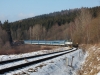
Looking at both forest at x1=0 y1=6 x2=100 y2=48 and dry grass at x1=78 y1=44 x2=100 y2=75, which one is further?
forest at x1=0 y1=6 x2=100 y2=48

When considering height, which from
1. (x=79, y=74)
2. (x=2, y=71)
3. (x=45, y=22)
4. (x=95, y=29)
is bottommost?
(x=79, y=74)

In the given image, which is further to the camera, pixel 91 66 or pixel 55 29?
pixel 55 29

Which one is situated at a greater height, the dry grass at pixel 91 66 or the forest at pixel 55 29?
the forest at pixel 55 29

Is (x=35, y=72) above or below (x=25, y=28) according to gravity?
below

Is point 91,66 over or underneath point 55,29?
underneath

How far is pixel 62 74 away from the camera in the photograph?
57.0 ft

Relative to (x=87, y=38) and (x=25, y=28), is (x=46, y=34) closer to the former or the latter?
(x=25, y=28)

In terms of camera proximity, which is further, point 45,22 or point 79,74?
point 45,22

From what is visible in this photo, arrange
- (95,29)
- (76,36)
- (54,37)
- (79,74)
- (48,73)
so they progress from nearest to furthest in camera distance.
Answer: (48,73)
(79,74)
(95,29)
(76,36)
(54,37)

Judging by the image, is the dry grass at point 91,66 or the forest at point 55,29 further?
the forest at point 55,29

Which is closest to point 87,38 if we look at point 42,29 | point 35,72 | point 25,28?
point 35,72

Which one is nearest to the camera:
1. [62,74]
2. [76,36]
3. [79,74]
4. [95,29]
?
[62,74]

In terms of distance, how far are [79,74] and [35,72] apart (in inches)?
237

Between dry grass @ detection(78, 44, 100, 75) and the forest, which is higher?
the forest
